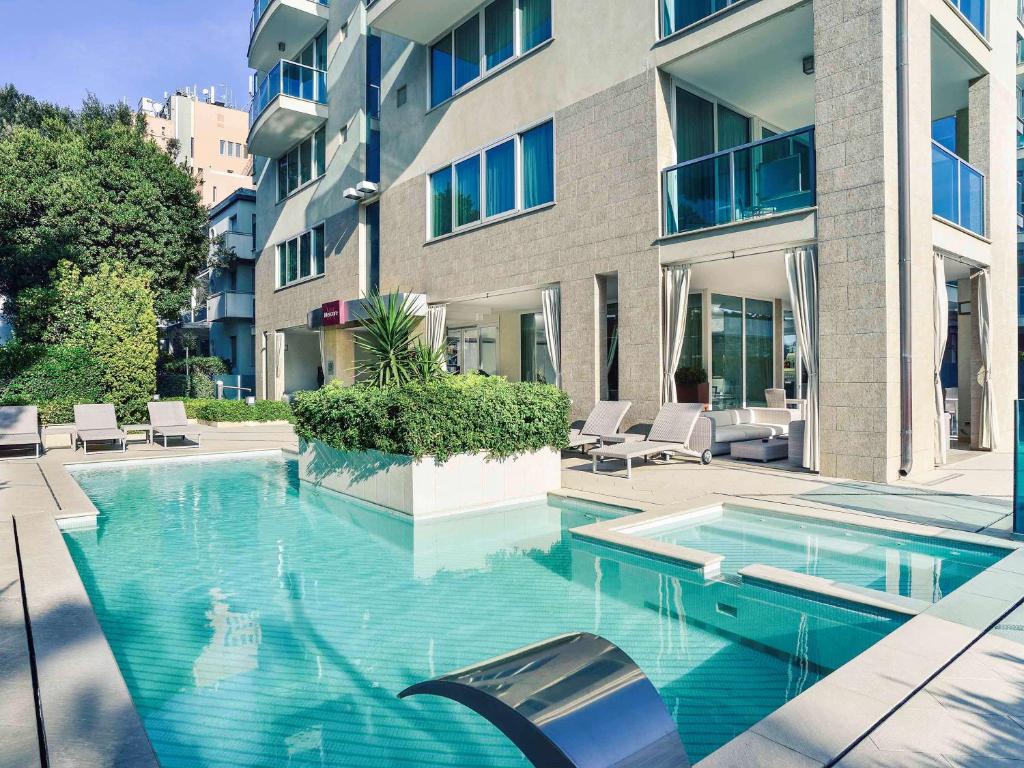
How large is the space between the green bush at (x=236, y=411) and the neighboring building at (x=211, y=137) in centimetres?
2659

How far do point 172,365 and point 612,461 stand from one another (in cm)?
2031

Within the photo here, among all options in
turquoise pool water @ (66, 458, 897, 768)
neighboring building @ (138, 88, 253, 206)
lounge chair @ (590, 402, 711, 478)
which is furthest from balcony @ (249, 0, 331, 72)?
neighboring building @ (138, 88, 253, 206)

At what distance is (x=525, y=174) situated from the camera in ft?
43.6

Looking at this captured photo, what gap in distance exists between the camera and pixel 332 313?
18.5 meters

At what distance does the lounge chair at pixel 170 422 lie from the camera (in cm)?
1383

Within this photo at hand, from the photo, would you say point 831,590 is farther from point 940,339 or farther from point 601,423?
point 940,339

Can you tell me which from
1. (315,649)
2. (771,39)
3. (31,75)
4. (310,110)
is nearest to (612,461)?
(771,39)

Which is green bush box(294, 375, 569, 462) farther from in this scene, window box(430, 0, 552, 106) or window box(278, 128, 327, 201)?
window box(278, 128, 327, 201)

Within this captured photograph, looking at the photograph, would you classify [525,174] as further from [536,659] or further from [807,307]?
[536,659]

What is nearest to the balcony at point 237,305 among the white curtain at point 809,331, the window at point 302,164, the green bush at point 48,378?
the window at point 302,164

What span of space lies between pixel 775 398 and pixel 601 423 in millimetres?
5445

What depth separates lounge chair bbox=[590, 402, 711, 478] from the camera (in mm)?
9531

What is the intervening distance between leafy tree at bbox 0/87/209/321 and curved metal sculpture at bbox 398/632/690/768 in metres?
21.6

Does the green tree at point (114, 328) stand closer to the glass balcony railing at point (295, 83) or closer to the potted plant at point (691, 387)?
the glass balcony railing at point (295, 83)
